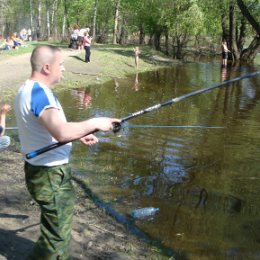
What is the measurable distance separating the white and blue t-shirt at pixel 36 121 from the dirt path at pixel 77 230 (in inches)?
48.7

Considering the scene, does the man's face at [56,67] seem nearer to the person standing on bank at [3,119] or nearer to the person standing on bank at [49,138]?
the person standing on bank at [49,138]

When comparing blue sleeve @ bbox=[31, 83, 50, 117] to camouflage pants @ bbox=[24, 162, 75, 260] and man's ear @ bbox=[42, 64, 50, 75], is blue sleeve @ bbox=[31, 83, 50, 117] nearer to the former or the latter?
man's ear @ bbox=[42, 64, 50, 75]

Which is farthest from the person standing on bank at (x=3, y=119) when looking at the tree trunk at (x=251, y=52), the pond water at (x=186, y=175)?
the tree trunk at (x=251, y=52)

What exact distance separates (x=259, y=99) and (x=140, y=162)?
9.36m

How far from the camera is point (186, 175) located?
715 centimetres

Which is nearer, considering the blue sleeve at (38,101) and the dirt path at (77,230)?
the blue sleeve at (38,101)

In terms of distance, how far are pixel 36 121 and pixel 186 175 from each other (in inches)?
174

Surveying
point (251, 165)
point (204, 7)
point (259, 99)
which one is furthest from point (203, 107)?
point (204, 7)

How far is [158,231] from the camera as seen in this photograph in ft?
16.9

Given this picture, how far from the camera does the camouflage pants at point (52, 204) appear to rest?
10.6 ft

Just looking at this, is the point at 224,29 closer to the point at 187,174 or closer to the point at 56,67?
the point at 187,174

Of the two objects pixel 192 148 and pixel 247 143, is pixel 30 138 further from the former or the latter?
pixel 247 143

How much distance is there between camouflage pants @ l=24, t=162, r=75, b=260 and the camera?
3.22 meters

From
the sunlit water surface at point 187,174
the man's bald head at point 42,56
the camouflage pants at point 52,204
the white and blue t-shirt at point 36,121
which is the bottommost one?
the sunlit water surface at point 187,174
